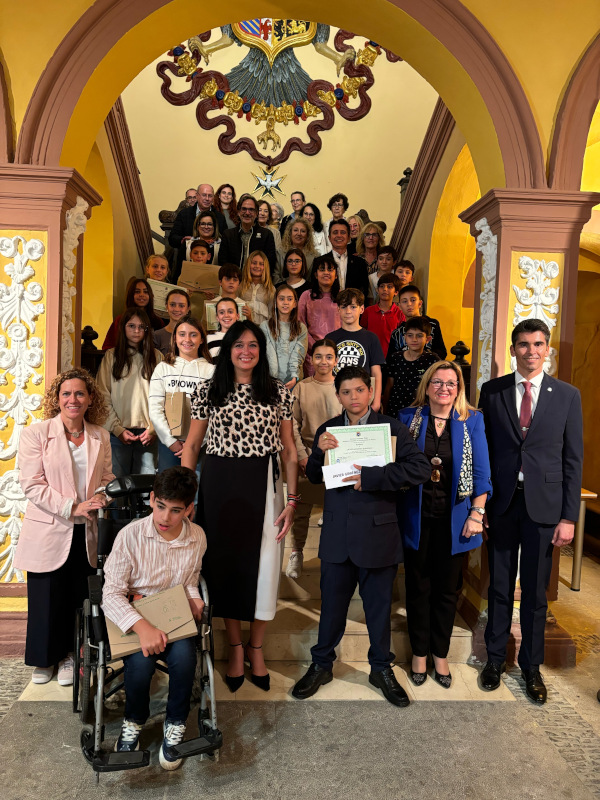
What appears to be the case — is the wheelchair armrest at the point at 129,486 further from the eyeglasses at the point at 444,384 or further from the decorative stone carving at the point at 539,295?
the decorative stone carving at the point at 539,295

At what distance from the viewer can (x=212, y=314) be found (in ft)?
18.5

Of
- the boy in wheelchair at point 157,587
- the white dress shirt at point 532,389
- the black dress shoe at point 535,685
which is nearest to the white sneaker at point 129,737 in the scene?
the boy in wheelchair at point 157,587

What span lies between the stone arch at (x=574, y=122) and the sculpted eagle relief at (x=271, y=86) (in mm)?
5597

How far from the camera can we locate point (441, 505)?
3.74 m

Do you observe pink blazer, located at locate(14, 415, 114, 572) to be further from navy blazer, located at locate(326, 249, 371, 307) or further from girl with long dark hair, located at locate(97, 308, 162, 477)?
navy blazer, located at locate(326, 249, 371, 307)

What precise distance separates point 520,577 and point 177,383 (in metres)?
2.37

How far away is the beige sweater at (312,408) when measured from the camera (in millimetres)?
4469

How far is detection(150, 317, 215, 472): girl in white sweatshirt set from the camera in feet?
14.0

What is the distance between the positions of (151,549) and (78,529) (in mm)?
802

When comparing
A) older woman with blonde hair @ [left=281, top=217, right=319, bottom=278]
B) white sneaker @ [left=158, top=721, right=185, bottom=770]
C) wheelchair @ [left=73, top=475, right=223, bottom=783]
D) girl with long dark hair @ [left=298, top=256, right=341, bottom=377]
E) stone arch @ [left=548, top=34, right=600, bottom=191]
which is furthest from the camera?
older woman with blonde hair @ [left=281, top=217, right=319, bottom=278]

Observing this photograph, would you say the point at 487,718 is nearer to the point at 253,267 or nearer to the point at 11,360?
the point at 11,360

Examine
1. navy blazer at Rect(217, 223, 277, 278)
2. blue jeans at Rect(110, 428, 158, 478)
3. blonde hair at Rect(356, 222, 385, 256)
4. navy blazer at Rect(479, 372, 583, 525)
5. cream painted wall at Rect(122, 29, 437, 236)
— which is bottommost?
blue jeans at Rect(110, 428, 158, 478)

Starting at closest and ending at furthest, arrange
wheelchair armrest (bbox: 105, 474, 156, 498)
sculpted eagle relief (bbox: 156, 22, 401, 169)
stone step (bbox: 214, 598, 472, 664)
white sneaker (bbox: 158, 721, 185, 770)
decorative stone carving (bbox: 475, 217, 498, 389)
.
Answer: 1. white sneaker (bbox: 158, 721, 185, 770)
2. wheelchair armrest (bbox: 105, 474, 156, 498)
3. stone step (bbox: 214, 598, 472, 664)
4. decorative stone carving (bbox: 475, 217, 498, 389)
5. sculpted eagle relief (bbox: 156, 22, 401, 169)

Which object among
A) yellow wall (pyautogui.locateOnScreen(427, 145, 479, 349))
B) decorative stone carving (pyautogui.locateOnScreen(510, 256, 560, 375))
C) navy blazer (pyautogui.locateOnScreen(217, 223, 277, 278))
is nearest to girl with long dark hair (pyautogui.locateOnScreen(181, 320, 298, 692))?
decorative stone carving (pyautogui.locateOnScreen(510, 256, 560, 375))
